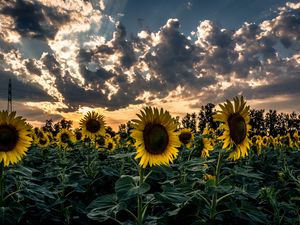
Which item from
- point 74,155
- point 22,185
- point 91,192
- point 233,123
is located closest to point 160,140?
point 233,123

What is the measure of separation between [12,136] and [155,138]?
75.8 inches

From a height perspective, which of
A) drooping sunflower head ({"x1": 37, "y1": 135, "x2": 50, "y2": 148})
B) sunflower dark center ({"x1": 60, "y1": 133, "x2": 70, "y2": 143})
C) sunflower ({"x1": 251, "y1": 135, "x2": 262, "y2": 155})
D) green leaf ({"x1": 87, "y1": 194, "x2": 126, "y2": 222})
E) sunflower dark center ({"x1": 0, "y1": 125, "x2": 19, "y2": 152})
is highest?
sunflower dark center ({"x1": 0, "y1": 125, "x2": 19, "y2": 152})

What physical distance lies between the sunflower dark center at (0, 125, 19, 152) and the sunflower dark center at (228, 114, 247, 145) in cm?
265

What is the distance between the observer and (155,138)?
13.1 ft

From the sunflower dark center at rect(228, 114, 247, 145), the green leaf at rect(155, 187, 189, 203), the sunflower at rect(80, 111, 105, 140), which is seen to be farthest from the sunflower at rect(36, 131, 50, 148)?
the green leaf at rect(155, 187, 189, 203)

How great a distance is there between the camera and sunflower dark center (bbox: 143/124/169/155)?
12.8ft

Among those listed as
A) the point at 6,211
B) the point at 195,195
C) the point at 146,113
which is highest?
the point at 146,113

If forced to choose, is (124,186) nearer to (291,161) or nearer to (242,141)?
(242,141)

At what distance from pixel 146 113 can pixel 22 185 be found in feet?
5.53

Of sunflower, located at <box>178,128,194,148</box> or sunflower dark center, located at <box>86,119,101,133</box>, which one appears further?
sunflower, located at <box>178,128,194,148</box>

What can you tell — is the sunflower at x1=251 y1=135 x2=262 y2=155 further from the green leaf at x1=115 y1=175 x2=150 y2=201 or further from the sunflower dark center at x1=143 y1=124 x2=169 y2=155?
the green leaf at x1=115 y1=175 x2=150 y2=201

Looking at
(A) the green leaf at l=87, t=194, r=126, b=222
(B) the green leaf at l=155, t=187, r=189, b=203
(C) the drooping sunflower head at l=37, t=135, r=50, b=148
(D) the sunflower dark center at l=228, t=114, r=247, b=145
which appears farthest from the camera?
(C) the drooping sunflower head at l=37, t=135, r=50, b=148

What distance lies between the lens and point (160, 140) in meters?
4.02

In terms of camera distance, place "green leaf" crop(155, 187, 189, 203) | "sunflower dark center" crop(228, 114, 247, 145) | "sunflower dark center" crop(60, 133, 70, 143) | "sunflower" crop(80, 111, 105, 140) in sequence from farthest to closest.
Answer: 1. "sunflower dark center" crop(60, 133, 70, 143)
2. "sunflower" crop(80, 111, 105, 140)
3. "sunflower dark center" crop(228, 114, 247, 145)
4. "green leaf" crop(155, 187, 189, 203)
